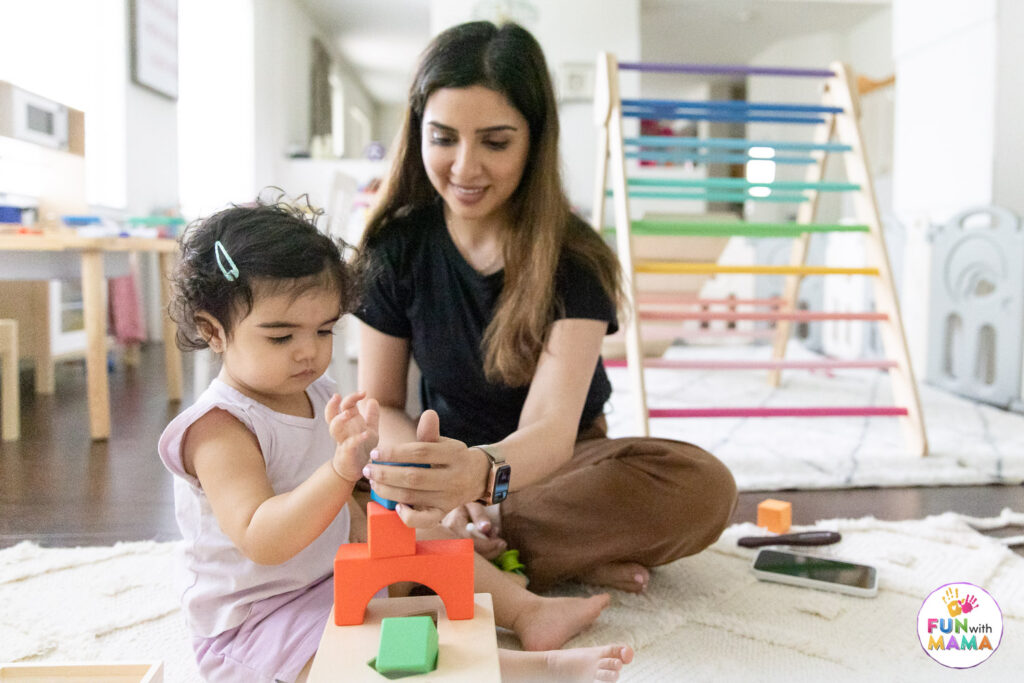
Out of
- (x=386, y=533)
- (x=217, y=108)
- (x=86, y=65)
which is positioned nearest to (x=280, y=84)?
(x=217, y=108)

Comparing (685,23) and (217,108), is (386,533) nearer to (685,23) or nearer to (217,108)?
(217,108)

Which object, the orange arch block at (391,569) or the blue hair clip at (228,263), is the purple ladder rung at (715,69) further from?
the orange arch block at (391,569)

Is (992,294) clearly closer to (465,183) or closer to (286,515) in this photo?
(465,183)

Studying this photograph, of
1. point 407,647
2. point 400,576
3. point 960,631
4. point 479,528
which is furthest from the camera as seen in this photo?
point 479,528

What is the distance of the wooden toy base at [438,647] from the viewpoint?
0.62 metres

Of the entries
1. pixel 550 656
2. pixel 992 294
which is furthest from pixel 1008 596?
pixel 992 294

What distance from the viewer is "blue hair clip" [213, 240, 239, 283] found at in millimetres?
775

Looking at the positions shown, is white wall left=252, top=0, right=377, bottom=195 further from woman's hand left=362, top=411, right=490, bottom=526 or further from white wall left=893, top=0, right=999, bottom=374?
woman's hand left=362, top=411, right=490, bottom=526

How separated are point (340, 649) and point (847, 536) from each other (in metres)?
1.00

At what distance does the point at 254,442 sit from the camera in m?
0.79

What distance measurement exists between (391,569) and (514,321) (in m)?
0.44

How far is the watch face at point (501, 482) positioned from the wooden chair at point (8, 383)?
1.72 meters

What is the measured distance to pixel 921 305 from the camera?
319cm

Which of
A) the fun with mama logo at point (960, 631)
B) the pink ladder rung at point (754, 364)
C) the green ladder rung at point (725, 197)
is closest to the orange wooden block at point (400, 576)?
the fun with mama logo at point (960, 631)
